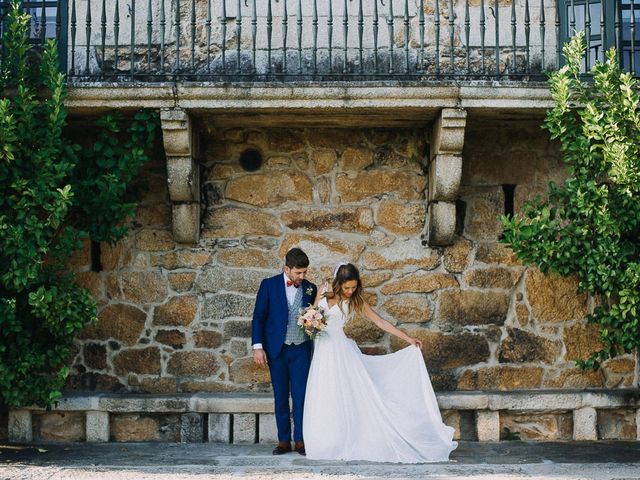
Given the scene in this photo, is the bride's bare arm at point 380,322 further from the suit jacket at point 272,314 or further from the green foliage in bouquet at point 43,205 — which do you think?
the green foliage in bouquet at point 43,205

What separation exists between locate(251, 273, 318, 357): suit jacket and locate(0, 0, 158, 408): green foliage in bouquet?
125 cm

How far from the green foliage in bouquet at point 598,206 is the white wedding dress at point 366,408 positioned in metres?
1.28

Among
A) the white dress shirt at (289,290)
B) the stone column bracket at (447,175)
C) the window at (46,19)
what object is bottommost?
the white dress shirt at (289,290)

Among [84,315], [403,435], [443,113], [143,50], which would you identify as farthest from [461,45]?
[84,315]

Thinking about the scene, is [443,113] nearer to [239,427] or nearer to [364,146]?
[364,146]

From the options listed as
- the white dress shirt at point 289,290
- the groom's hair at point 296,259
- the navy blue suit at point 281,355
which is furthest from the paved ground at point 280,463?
the groom's hair at point 296,259

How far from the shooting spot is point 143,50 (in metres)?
7.95

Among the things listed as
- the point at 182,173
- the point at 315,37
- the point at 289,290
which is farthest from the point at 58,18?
the point at 289,290

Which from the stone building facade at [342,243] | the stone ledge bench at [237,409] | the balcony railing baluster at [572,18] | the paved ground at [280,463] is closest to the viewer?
the paved ground at [280,463]

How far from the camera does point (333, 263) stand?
8.02 meters

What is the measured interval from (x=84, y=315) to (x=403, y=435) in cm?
256

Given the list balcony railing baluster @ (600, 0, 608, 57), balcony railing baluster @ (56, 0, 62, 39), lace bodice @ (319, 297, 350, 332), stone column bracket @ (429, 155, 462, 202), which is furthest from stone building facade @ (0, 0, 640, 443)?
lace bodice @ (319, 297, 350, 332)

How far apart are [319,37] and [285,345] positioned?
8.62 ft

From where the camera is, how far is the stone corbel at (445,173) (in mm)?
7387
